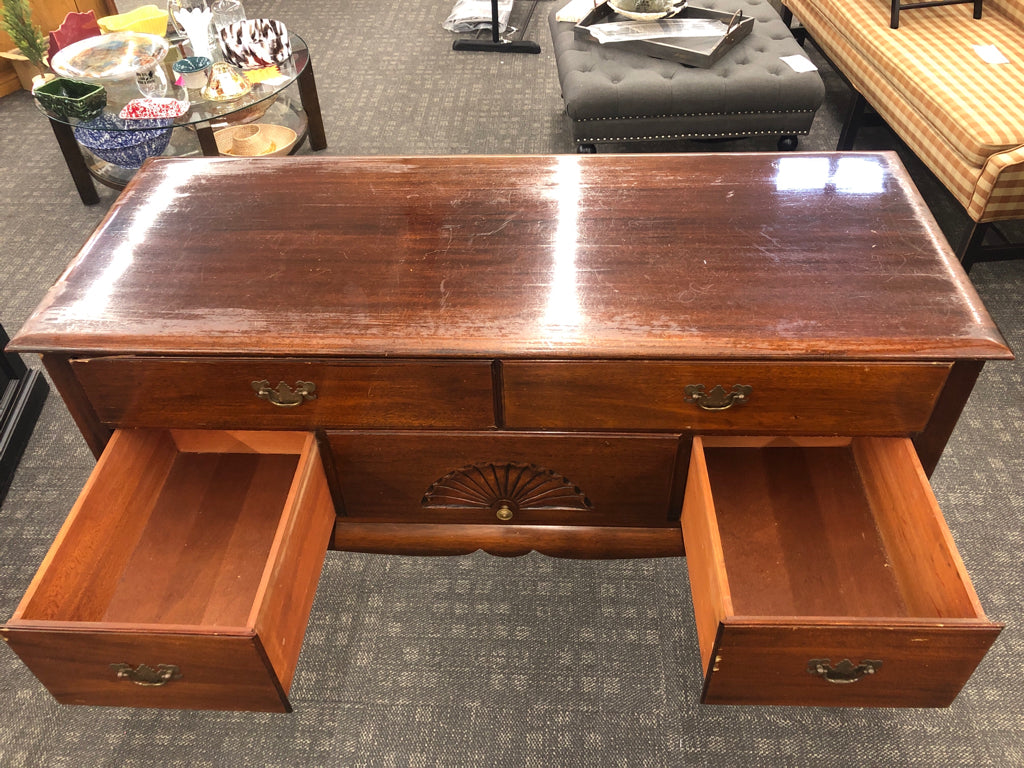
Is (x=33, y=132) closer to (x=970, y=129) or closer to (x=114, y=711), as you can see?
(x=114, y=711)

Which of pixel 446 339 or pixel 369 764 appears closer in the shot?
pixel 446 339

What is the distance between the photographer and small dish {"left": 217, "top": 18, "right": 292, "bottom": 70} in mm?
2451

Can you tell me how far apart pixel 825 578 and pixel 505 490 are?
564 mm

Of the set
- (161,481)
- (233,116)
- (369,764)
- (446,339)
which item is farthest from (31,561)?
(233,116)

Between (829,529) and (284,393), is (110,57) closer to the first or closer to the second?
(284,393)

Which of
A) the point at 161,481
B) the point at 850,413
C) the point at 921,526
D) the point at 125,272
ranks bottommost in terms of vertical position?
the point at 161,481

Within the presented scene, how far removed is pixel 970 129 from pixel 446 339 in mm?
1680

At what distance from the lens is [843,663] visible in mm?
1090

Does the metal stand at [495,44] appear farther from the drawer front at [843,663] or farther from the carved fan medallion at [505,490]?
the drawer front at [843,663]

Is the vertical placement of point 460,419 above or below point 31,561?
above

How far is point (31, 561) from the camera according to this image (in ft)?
5.28

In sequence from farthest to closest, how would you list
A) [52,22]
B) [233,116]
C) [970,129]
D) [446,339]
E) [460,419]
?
1. [52,22]
2. [233,116]
3. [970,129]
4. [460,419]
5. [446,339]

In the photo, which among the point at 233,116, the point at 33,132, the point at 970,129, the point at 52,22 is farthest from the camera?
the point at 52,22

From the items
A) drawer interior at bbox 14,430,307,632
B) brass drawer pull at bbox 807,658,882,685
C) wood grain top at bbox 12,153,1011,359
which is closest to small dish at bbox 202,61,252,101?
wood grain top at bbox 12,153,1011,359
